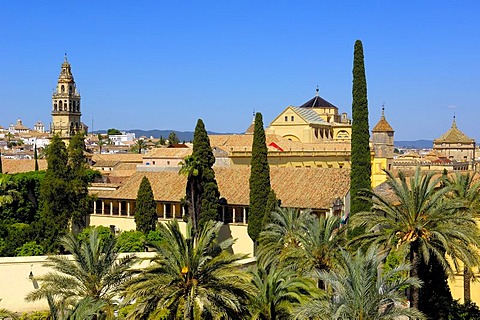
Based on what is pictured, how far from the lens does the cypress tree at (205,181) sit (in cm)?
3544

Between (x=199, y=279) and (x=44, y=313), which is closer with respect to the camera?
(x=199, y=279)

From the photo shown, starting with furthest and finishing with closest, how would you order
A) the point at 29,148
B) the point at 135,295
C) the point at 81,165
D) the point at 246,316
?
the point at 29,148 < the point at 81,165 < the point at 246,316 < the point at 135,295

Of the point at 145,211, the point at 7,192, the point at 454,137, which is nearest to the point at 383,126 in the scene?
the point at 145,211

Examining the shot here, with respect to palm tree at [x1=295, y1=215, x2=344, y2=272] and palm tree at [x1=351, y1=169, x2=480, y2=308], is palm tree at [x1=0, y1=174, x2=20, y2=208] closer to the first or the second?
palm tree at [x1=295, y1=215, x2=344, y2=272]

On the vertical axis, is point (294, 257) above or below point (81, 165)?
below

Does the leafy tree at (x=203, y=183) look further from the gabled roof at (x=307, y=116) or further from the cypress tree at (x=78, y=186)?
the gabled roof at (x=307, y=116)

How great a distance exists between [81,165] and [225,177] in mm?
8806

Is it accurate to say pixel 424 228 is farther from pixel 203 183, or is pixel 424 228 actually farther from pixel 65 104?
pixel 65 104

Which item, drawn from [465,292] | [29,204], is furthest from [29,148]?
[465,292]

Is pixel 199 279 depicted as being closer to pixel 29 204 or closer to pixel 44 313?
pixel 44 313

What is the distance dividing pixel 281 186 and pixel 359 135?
6681mm

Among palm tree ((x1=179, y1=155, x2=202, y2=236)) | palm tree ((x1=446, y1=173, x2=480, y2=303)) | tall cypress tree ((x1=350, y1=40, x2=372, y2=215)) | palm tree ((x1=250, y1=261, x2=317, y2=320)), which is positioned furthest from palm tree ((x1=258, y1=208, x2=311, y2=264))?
palm tree ((x1=179, y1=155, x2=202, y2=236))

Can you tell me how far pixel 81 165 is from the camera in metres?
37.7

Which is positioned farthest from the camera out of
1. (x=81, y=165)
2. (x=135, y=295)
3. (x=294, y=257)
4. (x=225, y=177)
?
(x=225, y=177)
